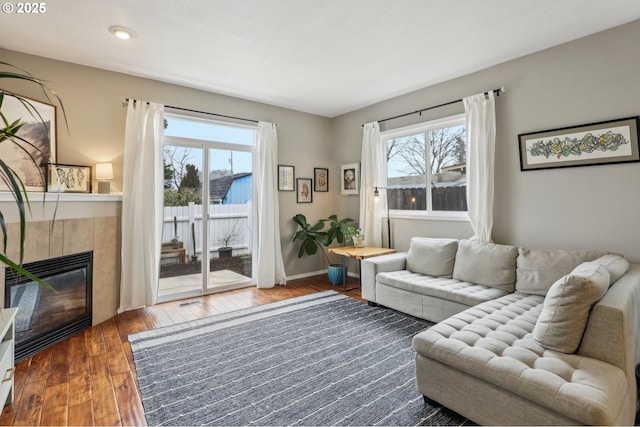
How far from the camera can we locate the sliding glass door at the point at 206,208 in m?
4.06

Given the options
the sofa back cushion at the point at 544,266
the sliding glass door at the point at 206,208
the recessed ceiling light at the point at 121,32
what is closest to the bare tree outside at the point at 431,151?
the sofa back cushion at the point at 544,266

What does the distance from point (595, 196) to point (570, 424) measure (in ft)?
7.57

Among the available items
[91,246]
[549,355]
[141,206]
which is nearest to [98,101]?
[141,206]

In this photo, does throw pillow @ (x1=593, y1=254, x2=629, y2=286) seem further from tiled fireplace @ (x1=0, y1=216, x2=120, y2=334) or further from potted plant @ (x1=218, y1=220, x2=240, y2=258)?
tiled fireplace @ (x1=0, y1=216, x2=120, y2=334)

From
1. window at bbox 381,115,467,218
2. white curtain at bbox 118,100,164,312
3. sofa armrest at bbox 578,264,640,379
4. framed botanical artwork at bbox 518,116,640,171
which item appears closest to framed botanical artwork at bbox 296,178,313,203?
window at bbox 381,115,467,218

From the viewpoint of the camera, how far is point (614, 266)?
2174mm

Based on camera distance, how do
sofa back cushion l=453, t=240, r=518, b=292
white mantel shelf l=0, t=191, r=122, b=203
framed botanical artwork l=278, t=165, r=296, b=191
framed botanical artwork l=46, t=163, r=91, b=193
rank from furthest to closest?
1. framed botanical artwork l=278, t=165, r=296, b=191
2. framed botanical artwork l=46, t=163, r=91, b=193
3. sofa back cushion l=453, t=240, r=518, b=292
4. white mantel shelf l=0, t=191, r=122, b=203

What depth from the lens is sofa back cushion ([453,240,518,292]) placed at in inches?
119

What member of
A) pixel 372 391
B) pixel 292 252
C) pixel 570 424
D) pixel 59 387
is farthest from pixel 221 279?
pixel 570 424

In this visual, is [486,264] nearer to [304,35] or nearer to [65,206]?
[304,35]

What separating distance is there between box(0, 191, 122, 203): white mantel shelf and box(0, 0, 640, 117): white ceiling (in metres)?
1.43

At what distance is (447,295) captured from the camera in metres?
2.96

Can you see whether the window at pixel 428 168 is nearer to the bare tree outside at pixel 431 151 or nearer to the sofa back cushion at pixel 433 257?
the bare tree outside at pixel 431 151

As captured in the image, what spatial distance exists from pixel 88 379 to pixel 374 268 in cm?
277
